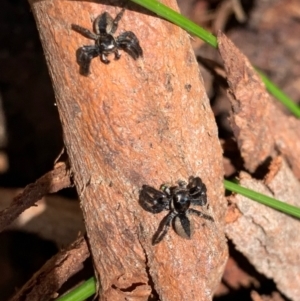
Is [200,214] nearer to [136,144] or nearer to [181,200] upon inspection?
[181,200]

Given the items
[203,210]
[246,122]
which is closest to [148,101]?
[203,210]

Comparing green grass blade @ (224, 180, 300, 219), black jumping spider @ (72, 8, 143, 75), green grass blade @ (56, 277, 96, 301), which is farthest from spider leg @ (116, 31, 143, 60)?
green grass blade @ (56, 277, 96, 301)

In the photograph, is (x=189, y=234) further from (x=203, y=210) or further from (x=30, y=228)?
(x=30, y=228)

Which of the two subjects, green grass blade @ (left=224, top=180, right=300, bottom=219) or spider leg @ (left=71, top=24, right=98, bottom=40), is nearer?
spider leg @ (left=71, top=24, right=98, bottom=40)

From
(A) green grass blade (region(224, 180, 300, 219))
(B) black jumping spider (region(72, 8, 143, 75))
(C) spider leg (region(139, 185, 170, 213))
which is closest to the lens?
(B) black jumping spider (region(72, 8, 143, 75))

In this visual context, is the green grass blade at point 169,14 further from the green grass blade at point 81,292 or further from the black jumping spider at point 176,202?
the green grass blade at point 81,292

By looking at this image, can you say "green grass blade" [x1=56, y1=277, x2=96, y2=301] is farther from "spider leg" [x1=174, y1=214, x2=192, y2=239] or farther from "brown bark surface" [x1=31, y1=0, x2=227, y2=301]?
"spider leg" [x1=174, y1=214, x2=192, y2=239]
